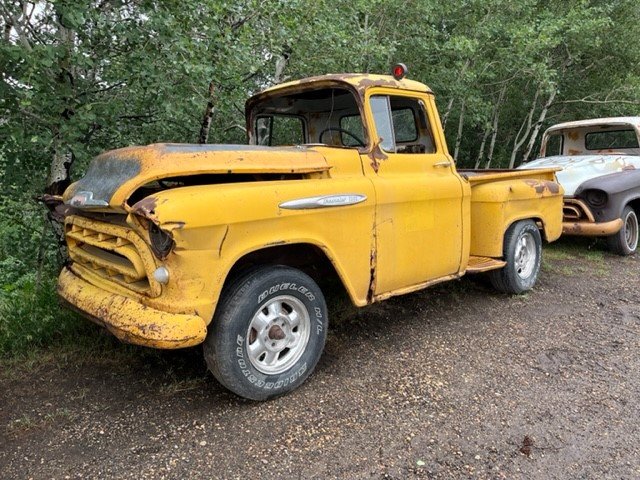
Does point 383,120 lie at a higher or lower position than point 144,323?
higher

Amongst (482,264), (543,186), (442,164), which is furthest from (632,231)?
(442,164)

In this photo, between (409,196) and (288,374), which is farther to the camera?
(409,196)

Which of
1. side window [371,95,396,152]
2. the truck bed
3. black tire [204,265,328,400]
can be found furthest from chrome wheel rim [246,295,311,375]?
the truck bed

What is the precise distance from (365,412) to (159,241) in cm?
158

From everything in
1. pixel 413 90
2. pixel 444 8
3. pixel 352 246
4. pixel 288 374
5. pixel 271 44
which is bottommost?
pixel 288 374

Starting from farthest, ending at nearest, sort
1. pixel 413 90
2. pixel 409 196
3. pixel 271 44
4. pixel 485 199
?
pixel 271 44, pixel 485 199, pixel 413 90, pixel 409 196

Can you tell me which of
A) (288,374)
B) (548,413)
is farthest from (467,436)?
(288,374)

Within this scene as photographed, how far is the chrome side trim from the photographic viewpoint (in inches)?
117

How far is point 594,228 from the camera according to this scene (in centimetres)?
661

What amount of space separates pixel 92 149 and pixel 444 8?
766cm

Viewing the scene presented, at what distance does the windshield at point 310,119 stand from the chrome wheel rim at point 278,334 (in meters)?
1.60

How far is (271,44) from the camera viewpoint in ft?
17.8

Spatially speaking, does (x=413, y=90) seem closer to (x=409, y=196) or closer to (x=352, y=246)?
(x=409, y=196)

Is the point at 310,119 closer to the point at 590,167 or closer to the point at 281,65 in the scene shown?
the point at 281,65
